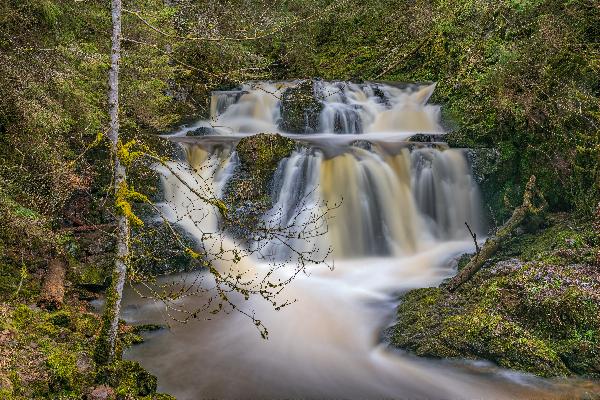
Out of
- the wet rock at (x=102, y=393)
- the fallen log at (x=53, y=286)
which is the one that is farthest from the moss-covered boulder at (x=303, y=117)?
the wet rock at (x=102, y=393)

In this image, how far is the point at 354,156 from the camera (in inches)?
449

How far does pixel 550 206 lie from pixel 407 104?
6632 mm

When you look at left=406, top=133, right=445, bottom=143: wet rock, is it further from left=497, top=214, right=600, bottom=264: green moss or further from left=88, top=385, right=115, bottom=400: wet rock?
left=88, top=385, right=115, bottom=400: wet rock

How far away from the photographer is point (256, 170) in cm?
1081

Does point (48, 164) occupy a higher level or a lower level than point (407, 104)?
lower

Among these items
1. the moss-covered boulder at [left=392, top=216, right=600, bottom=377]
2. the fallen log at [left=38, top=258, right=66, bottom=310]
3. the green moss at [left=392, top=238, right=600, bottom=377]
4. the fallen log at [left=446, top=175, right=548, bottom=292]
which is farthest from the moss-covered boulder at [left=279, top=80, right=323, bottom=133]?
the fallen log at [left=38, top=258, right=66, bottom=310]

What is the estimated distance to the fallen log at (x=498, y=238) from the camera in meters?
7.52

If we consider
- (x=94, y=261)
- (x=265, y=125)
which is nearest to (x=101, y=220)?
(x=94, y=261)

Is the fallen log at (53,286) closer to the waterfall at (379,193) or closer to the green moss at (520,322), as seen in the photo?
the waterfall at (379,193)

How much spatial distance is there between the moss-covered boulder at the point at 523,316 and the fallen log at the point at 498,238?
0.16 meters

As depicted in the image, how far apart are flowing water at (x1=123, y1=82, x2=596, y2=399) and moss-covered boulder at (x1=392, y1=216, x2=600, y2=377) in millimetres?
267

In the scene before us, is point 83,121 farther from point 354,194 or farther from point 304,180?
point 354,194

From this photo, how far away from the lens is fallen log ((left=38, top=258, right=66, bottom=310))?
600 centimetres

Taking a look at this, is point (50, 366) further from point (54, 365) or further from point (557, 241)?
point (557, 241)
